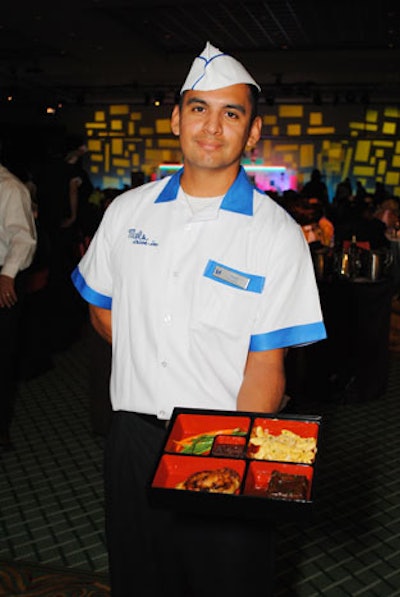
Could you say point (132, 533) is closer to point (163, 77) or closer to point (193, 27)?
point (193, 27)

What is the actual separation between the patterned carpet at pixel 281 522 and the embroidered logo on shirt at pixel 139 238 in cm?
135

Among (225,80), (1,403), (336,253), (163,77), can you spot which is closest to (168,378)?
(225,80)

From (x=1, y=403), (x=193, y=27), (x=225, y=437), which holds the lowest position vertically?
(x=1, y=403)

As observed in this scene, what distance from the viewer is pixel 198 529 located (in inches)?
51.3

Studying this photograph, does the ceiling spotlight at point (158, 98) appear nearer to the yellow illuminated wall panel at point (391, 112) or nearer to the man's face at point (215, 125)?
the yellow illuminated wall panel at point (391, 112)

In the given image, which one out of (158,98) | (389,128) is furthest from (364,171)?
(158,98)

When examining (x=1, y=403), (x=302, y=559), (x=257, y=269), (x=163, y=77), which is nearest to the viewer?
(x=257, y=269)

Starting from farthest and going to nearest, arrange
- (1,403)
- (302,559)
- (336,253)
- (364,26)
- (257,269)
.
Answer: (364,26)
(336,253)
(1,403)
(302,559)
(257,269)

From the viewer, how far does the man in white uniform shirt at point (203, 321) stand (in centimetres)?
133

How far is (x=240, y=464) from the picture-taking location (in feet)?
3.81

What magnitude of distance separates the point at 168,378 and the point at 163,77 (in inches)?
530

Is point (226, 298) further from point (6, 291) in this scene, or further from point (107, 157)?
point (107, 157)

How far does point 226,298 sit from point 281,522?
1211mm

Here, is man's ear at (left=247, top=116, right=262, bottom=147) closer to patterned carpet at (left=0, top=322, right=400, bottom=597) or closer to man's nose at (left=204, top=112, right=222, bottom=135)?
man's nose at (left=204, top=112, right=222, bottom=135)
